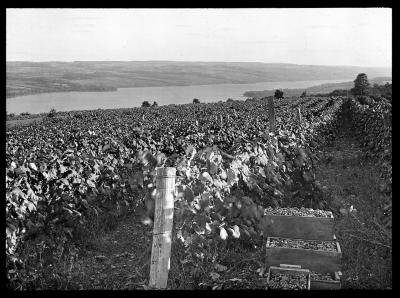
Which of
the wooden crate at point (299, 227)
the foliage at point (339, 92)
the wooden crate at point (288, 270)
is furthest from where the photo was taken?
the foliage at point (339, 92)

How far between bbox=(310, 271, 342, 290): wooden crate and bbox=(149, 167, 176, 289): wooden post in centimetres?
133

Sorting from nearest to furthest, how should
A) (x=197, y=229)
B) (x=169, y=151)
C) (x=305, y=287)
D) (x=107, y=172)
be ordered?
(x=305, y=287)
(x=197, y=229)
(x=107, y=172)
(x=169, y=151)

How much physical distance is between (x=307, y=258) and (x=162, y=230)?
139cm

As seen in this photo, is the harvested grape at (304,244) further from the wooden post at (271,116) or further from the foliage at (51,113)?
the foliage at (51,113)

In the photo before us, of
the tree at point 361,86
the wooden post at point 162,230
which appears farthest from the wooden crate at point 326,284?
the tree at point 361,86

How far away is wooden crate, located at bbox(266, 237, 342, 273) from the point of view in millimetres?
4520

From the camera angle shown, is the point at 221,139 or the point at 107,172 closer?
the point at 107,172

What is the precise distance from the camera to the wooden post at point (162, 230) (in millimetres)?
4293

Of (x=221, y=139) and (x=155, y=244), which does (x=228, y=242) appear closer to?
(x=155, y=244)

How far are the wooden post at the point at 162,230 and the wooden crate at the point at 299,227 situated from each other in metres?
1.08

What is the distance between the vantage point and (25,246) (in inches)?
209
